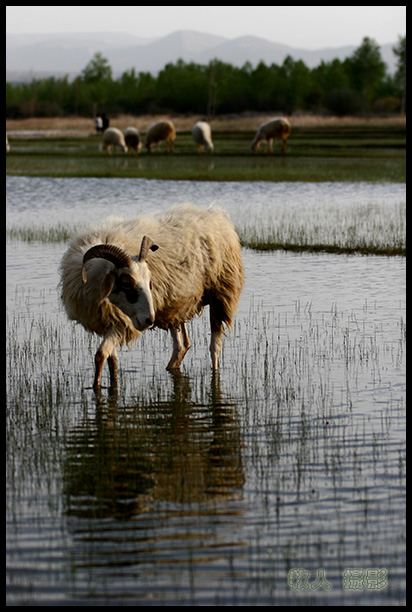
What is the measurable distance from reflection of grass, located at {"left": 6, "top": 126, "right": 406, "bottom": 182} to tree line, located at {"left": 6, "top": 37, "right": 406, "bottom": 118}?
53.3 metres

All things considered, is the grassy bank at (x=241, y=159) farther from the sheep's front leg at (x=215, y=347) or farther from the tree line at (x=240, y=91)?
the tree line at (x=240, y=91)

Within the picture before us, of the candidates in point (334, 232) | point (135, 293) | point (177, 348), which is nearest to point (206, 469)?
point (135, 293)

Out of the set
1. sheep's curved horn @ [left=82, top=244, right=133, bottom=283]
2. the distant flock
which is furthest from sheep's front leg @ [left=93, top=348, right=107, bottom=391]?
the distant flock

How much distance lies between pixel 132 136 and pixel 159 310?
122ft

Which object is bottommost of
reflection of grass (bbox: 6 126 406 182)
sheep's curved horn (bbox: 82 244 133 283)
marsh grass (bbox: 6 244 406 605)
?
marsh grass (bbox: 6 244 406 605)

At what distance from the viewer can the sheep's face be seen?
8.47 meters

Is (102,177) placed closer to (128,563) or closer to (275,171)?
(275,171)

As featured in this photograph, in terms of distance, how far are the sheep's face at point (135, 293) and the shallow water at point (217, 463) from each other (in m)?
0.71

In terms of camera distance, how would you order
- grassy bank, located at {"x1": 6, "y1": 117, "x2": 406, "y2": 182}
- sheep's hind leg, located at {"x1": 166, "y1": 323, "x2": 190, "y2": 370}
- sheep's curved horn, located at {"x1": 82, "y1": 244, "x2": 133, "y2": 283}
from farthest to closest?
grassy bank, located at {"x1": 6, "y1": 117, "x2": 406, "y2": 182}
sheep's hind leg, located at {"x1": 166, "y1": 323, "x2": 190, "y2": 370}
sheep's curved horn, located at {"x1": 82, "y1": 244, "x2": 133, "y2": 283}

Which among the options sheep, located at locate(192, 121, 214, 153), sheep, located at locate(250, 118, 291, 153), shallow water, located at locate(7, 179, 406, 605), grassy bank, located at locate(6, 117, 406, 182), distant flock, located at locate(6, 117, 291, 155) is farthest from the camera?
sheep, located at locate(250, 118, 291, 153)

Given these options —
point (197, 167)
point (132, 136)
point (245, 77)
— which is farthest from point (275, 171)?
point (245, 77)

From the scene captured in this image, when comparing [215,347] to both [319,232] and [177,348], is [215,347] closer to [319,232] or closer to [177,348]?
[177,348]

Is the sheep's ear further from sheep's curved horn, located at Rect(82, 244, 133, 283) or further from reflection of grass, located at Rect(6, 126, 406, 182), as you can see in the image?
reflection of grass, located at Rect(6, 126, 406, 182)

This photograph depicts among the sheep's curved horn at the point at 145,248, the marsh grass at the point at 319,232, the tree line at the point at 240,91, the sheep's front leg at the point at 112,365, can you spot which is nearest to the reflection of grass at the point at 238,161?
the marsh grass at the point at 319,232
